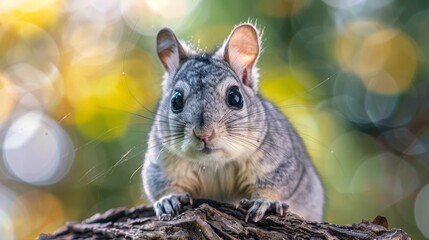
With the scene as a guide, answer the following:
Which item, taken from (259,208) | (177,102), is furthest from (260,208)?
(177,102)

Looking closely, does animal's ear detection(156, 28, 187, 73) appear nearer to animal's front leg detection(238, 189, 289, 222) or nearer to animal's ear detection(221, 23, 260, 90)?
animal's ear detection(221, 23, 260, 90)

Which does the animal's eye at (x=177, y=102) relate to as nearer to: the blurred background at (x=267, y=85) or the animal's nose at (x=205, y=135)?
the animal's nose at (x=205, y=135)

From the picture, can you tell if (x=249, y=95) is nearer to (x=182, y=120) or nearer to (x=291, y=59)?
(x=182, y=120)

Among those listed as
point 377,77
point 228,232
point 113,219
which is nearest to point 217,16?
point 377,77

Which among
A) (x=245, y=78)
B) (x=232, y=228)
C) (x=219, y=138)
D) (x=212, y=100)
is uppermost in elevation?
(x=245, y=78)

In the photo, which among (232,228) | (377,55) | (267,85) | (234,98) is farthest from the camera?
(377,55)

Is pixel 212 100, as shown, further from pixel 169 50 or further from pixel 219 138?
pixel 169 50
